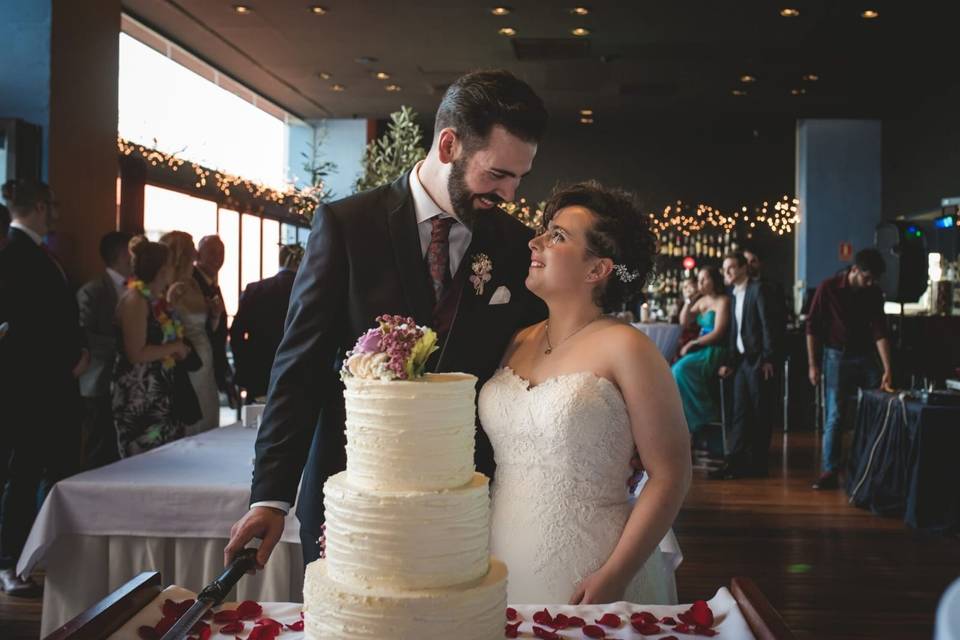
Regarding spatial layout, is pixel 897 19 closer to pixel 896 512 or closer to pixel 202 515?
pixel 896 512

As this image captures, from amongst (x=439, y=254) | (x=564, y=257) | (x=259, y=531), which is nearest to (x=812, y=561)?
(x=564, y=257)

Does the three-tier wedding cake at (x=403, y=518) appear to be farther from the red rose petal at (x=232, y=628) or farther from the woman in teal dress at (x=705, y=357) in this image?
the woman in teal dress at (x=705, y=357)

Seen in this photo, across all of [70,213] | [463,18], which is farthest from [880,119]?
[70,213]

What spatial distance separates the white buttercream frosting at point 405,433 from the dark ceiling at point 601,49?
820 centimetres

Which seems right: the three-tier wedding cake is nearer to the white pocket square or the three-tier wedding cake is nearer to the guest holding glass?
the white pocket square

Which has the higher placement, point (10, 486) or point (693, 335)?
point (693, 335)

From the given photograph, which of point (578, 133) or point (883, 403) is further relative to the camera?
point (578, 133)

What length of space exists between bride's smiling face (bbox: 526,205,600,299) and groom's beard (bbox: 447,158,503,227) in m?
0.23

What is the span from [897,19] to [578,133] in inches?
286

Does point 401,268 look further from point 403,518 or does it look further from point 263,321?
point 263,321

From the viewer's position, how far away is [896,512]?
6.32 m

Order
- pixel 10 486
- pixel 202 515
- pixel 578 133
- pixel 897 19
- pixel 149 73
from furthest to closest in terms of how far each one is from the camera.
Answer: pixel 578 133
pixel 149 73
pixel 897 19
pixel 10 486
pixel 202 515

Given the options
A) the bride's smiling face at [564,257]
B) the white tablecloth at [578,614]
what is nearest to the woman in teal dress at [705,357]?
the bride's smiling face at [564,257]

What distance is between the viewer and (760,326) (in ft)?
24.5
